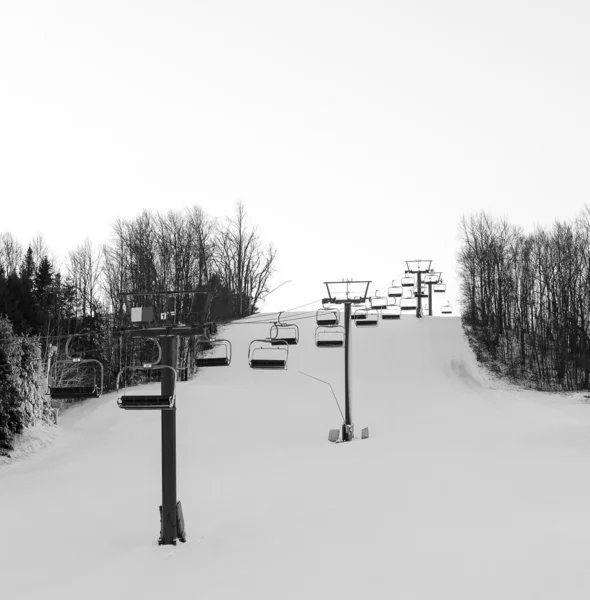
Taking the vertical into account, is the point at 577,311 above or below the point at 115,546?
above

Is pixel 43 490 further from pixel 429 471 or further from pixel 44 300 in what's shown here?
pixel 44 300

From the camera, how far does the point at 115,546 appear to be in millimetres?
12695

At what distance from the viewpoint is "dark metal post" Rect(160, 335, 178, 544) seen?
12430mm

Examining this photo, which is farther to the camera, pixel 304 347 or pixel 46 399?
pixel 304 347

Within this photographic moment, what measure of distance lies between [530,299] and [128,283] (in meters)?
35.6

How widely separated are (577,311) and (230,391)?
89.2 feet

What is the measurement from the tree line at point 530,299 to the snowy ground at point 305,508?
15038 millimetres

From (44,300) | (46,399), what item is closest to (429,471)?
(46,399)

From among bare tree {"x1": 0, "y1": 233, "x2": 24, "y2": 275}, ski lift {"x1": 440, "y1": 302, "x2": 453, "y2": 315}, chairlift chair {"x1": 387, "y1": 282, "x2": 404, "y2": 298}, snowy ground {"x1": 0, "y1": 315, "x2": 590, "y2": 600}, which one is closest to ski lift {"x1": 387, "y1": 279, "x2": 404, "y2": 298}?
chairlift chair {"x1": 387, "y1": 282, "x2": 404, "y2": 298}

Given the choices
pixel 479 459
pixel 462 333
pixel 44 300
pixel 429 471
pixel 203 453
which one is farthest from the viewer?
pixel 44 300

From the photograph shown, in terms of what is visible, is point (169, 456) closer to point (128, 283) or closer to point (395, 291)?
point (395, 291)

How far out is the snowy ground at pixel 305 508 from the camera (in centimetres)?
963

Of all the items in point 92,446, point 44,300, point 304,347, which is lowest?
point 92,446

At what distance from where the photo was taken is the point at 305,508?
14.0m
